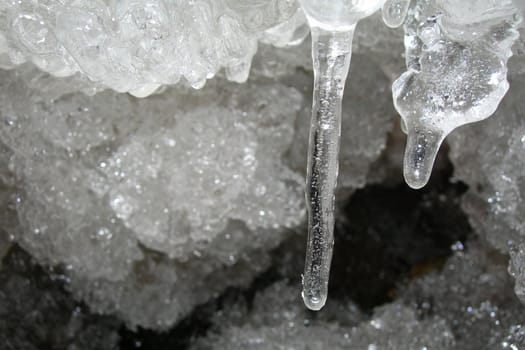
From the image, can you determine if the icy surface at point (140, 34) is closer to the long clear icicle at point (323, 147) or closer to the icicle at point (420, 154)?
the long clear icicle at point (323, 147)

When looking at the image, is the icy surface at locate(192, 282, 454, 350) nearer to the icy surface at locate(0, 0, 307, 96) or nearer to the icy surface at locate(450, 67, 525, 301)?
the icy surface at locate(450, 67, 525, 301)

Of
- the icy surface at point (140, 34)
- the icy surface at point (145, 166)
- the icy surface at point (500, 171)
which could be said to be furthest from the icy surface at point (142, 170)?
the icy surface at point (500, 171)

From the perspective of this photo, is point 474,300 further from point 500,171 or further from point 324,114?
point 324,114

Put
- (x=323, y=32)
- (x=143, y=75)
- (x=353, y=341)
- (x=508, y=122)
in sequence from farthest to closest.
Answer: (x=353, y=341)
(x=508, y=122)
(x=143, y=75)
(x=323, y=32)

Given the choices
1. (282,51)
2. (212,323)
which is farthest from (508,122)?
(212,323)

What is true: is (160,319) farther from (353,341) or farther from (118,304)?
(353,341)

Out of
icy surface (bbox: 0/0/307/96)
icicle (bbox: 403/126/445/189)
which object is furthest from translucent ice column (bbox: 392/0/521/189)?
icy surface (bbox: 0/0/307/96)

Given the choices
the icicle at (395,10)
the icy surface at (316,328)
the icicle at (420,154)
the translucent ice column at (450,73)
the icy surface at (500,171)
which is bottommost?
the icy surface at (316,328)
